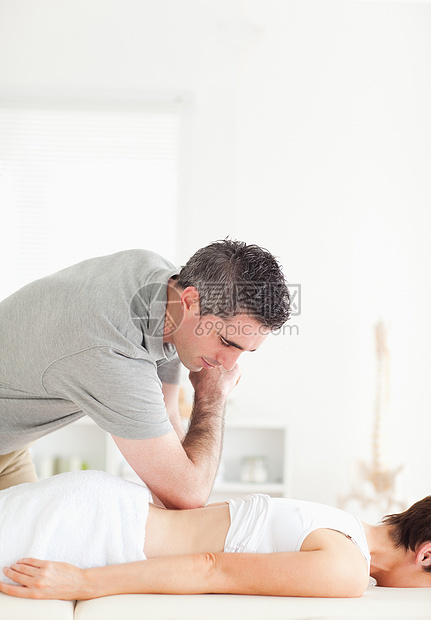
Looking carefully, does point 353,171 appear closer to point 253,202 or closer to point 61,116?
point 253,202

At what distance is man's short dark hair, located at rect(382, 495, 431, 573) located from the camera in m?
1.38

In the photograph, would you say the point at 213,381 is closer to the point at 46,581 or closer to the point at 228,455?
the point at 46,581

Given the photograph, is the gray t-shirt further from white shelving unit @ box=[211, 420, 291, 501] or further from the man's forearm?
white shelving unit @ box=[211, 420, 291, 501]

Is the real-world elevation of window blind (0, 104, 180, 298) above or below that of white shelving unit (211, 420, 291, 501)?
above

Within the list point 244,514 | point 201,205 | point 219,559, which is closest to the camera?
point 219,559

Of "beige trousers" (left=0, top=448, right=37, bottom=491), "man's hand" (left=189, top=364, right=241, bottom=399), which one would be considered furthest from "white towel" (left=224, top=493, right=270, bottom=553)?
"beige trousers" (left=0, top=448, right=37, bottom=491)

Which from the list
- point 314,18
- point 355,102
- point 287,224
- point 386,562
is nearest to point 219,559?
point 386,562

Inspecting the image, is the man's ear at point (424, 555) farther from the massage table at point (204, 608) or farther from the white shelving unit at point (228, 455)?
the white shelving unit at point (228, 455)

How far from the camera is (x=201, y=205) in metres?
3.34

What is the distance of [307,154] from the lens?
3.36m

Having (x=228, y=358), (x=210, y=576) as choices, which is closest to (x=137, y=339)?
(x=228, y=358)

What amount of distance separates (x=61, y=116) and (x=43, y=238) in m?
0.66

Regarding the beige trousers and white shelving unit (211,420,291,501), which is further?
white shelving unit (211,420,291,501)

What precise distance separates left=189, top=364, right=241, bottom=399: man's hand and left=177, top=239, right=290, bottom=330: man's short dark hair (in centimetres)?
27
